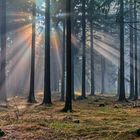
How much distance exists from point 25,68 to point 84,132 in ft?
162

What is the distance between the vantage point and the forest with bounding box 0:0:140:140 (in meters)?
14.3

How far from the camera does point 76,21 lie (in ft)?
138

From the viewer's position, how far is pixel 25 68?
6159 centimetres

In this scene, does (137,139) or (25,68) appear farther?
(25,68)

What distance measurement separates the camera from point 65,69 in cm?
5031

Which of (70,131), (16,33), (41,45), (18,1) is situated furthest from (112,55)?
(70,131)

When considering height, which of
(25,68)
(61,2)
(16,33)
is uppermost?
(61,2)

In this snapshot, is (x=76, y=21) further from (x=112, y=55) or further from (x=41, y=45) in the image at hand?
(x=41, y=45)

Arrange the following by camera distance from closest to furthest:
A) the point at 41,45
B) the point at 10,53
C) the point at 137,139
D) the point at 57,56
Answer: the point at 137,139
the point at 10,53
the point at 57,56
the point at 41,45

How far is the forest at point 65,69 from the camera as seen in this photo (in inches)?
562

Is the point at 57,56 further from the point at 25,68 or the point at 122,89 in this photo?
the point at 122,89

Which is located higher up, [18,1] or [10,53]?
[18,1]

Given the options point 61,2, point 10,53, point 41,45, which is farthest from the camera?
point 41,45

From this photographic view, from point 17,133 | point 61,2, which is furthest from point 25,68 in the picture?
point 17,133
